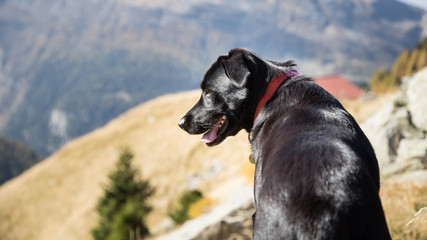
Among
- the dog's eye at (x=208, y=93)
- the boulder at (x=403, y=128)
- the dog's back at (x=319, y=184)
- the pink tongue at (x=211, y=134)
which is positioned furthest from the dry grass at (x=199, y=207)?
the dog's back at (x=319, y=184)

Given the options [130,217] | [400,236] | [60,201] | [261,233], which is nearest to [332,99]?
[261,233]

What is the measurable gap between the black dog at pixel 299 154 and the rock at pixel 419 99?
652cm

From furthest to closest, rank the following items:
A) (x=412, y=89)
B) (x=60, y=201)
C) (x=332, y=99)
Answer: (x=60, y=201), (x=412, y=89), (x=332, y=99)

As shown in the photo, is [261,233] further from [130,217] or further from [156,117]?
[156,117]

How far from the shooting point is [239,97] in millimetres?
3275

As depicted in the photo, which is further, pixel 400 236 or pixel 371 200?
pixel 400 236

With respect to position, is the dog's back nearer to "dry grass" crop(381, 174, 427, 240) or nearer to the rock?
"dry grass" crop(381, 174, 427, 240)

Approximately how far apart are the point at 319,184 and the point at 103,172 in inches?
2514

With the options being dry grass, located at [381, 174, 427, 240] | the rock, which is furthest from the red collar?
the rock

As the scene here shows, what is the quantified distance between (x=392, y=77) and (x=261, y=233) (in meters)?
75.7

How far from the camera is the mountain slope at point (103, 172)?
135 feet

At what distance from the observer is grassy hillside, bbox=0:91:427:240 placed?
39.1 m

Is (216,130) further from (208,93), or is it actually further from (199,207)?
(199,207)

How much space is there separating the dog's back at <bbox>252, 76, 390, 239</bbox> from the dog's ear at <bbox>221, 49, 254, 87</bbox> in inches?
25.9
